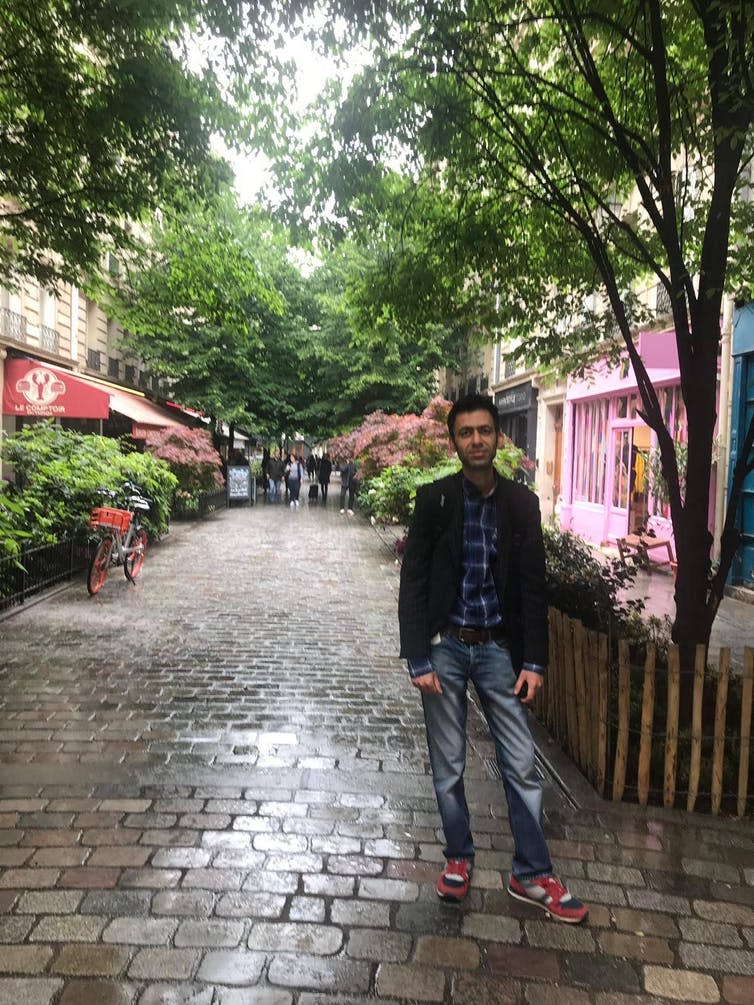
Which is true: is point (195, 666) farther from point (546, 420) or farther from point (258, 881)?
point (546, 420)

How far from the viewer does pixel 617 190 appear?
23.5ft

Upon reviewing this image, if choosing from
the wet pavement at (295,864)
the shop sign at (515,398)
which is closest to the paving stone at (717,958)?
the wet pavement at (295,864)

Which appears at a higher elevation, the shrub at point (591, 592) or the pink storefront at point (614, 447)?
the pink storefront at point (614, 447)

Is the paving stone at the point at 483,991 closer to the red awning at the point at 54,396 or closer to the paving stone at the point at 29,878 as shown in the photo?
the paving stone at the point at 29,878

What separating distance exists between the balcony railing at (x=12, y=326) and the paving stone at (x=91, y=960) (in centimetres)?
2119

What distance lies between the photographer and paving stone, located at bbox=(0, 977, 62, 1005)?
2469mm

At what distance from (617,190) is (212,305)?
6756 millimetres

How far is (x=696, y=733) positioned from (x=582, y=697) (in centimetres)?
69

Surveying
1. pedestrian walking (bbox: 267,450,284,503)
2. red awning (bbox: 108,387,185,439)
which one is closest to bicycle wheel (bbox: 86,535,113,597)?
red awning (bbox: 108,387,185,439)

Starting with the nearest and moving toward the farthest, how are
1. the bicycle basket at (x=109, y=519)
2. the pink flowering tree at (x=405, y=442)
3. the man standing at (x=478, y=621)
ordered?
the man standing at (x=478, y=621) → the bicycle basket at (x=109, y=519) → the pink flowering tree at (x=405, y=442)

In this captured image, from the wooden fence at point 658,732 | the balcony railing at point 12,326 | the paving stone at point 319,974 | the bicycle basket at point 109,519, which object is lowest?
the paving stone at point 319,974

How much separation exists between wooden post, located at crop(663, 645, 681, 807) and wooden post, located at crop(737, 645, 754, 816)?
0.32m

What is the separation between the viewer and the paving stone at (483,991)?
253 centimetres

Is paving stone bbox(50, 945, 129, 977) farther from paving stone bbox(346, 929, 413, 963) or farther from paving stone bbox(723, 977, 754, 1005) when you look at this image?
paving stone bbox(723, 977, 754, 1005)
